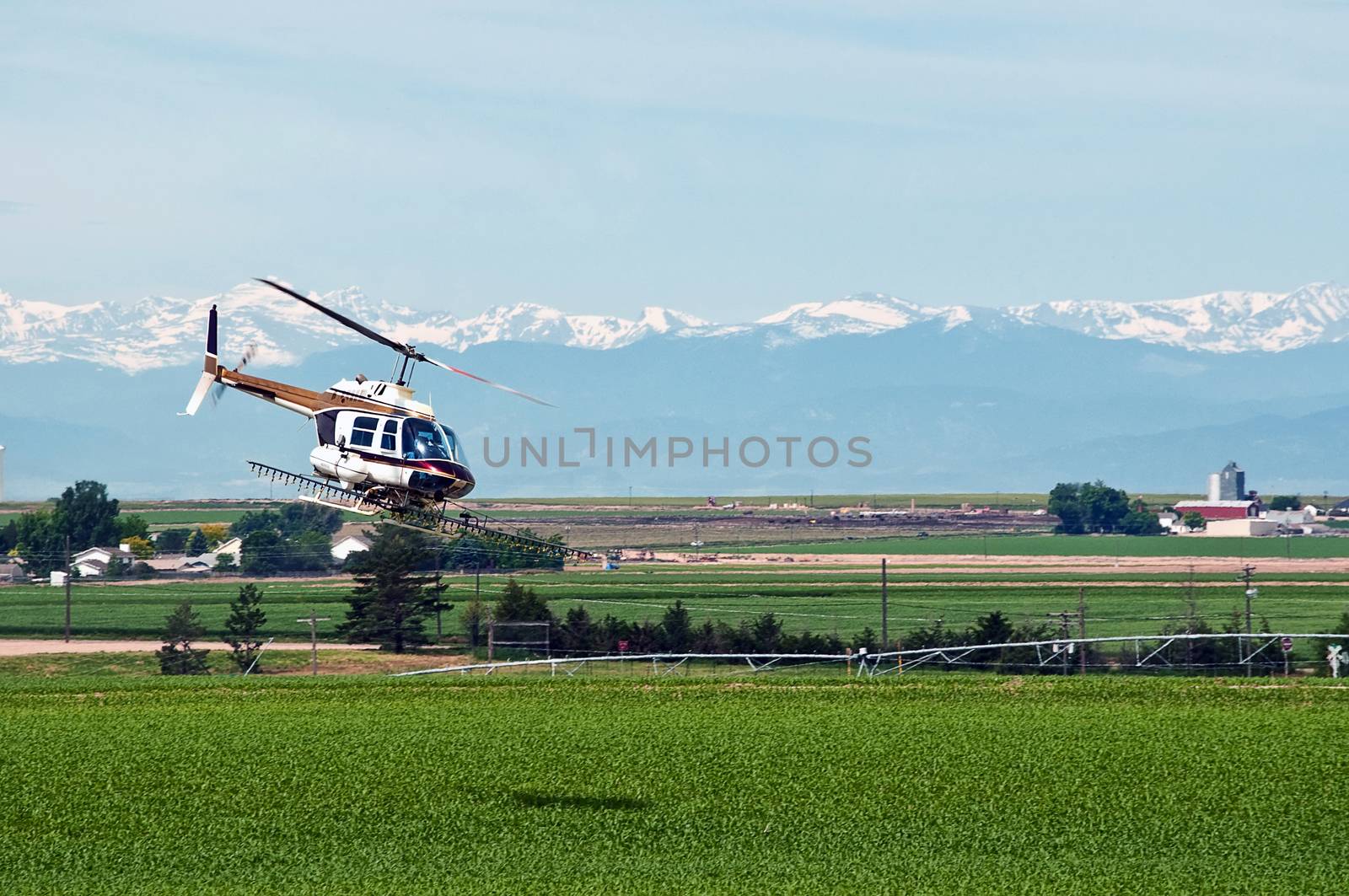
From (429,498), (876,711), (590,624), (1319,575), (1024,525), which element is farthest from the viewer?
(1024,525)

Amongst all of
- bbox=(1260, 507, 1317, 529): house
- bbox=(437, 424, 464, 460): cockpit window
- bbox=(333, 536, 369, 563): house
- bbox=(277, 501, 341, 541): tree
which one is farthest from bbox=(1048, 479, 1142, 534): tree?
bbox=(437, 424, 464, 460): cockpit window

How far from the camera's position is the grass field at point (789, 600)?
78500 millimetres

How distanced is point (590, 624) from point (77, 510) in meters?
62.8

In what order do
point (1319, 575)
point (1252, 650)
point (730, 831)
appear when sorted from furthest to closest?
point (1319, 575)
point (1252, 650)
point (730, 831)

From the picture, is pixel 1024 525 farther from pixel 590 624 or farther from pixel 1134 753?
pixel 1134 753

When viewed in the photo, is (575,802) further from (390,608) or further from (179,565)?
(179,565)

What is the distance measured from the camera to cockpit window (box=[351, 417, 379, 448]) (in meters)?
40.1

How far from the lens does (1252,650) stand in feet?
178

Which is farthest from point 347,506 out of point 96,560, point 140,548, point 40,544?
point 140,548

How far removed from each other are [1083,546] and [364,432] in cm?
12537

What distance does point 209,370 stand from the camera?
44594 mm

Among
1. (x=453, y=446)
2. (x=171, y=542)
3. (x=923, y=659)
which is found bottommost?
(x=923, y=659)

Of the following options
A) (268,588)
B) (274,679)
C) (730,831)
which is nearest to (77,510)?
(268,588)

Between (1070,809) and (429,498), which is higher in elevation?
(429,498)
